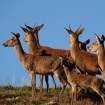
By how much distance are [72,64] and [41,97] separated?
164cm

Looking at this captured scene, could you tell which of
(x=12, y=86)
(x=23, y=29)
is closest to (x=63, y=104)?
(x=12, y=86)

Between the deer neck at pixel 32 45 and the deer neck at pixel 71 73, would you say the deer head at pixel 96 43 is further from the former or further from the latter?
the deer neck at pixel 32 45

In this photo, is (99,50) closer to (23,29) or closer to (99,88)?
(99,88)

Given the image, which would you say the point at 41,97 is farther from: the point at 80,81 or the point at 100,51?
the point at 100,51

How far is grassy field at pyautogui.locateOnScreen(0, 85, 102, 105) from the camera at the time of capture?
17328mm

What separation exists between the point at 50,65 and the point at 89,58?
1.57 meters

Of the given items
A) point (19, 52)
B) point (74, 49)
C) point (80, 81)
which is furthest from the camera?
point (74, 49)

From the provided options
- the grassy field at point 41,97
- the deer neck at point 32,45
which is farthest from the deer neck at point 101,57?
the deer neck at point 32,45

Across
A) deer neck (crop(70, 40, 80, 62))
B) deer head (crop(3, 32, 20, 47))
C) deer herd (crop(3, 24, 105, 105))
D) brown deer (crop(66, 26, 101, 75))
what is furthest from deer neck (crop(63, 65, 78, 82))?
deer head (crop(3, 32, 20, 47))

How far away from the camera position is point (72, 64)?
1916 cm

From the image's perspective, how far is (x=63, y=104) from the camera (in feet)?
55.6

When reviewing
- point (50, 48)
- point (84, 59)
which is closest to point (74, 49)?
point (84, 59)

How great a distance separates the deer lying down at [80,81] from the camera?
692 inches

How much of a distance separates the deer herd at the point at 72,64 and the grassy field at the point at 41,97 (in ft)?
0.95
